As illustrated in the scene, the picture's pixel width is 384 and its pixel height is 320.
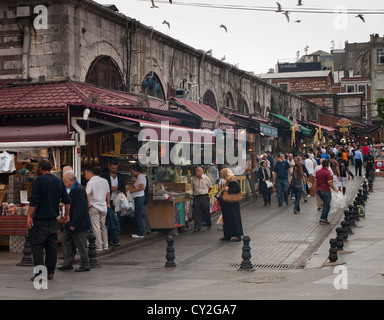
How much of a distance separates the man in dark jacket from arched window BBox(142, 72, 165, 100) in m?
9.70

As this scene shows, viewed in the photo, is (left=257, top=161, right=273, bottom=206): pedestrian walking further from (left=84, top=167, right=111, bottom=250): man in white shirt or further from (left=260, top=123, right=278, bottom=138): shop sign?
(left=84, top=167, right=111, bottom=250): man in white shirt

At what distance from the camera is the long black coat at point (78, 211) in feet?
35.7

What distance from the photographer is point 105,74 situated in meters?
18.2

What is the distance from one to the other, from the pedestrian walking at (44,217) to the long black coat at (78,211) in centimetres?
77

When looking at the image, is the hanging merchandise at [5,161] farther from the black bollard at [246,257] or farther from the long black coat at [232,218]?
the black bollard at [246,257]

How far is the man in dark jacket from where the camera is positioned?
1091cm

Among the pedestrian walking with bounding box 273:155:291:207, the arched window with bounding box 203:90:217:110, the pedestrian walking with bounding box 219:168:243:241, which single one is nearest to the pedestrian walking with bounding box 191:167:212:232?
the pedestrian walking with bounding box 219:168:243:241

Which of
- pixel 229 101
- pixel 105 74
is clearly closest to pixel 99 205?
pixel 105 74

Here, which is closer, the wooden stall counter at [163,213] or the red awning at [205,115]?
the wooden stall counter at [163,213]

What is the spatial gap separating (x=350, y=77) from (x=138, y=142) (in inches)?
2784

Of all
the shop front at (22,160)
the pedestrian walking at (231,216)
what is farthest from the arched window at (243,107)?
the shop front at (22,160)

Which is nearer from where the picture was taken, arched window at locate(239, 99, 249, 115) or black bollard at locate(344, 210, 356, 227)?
black bollard at locate(344, 210, 356, 227)

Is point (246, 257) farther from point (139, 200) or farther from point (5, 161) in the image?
point (5, 161)

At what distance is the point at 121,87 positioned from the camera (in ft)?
63.1
